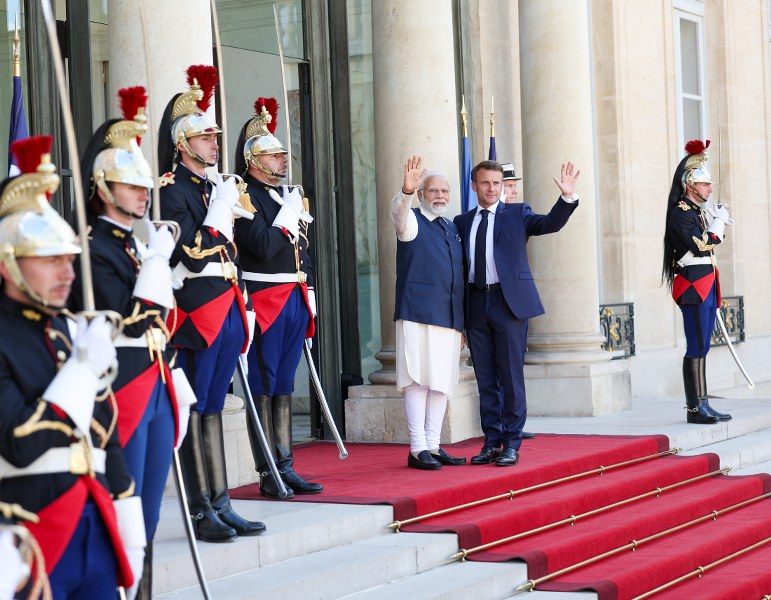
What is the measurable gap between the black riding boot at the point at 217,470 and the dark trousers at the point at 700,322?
5.00 meters

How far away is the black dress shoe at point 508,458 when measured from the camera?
7605 millimetres

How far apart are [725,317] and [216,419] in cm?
1026

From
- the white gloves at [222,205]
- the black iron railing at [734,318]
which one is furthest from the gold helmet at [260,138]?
the black iron railing at [734,318]

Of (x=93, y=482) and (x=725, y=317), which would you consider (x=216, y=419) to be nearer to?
(x=93, y=482)

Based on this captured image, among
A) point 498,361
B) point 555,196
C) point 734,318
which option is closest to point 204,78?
point 498,361

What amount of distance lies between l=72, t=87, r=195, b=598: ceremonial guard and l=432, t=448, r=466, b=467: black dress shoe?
368 cm

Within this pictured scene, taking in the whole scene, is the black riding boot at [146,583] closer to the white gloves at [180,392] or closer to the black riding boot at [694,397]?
the white gloves at [180,392]

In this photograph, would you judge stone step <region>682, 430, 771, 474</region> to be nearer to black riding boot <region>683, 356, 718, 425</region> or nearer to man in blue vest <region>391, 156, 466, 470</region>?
black riding boot <region>683, 356, 718, 425</region>

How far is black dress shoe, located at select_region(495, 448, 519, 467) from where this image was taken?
7605 millimetres

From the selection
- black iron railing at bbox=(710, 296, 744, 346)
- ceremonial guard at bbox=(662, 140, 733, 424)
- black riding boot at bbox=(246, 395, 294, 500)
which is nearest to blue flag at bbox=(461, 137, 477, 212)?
ceremonial guard at bbox=(662, 140, 733, 424)

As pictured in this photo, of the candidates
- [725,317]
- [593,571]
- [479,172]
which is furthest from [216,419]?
→ [725,317]

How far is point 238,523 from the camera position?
18.3 feet

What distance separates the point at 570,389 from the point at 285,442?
4408 millimetres

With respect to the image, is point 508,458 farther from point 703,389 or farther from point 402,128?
point 703,389
